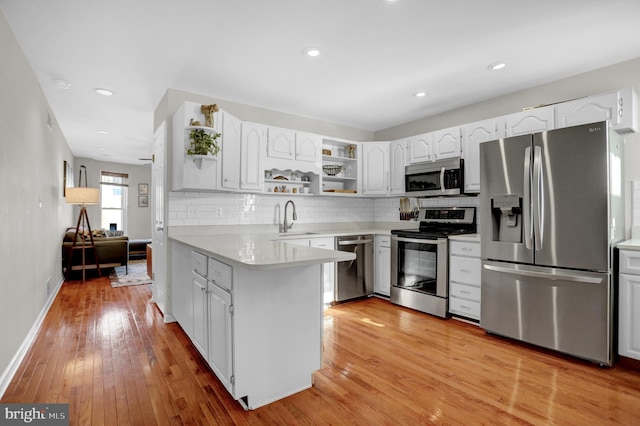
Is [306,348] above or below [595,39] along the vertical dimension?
below

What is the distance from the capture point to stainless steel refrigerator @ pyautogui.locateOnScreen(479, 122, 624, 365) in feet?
8.29

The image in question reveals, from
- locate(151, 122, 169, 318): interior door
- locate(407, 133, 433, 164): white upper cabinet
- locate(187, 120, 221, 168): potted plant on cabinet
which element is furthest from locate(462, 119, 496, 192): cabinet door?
locate(151, 122, 169, 318): interior door

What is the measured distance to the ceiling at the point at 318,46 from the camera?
7.27 ft

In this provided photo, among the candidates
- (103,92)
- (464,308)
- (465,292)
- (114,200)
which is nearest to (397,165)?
(465,292)

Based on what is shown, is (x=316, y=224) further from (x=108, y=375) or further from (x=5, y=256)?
(x=5, y=256)

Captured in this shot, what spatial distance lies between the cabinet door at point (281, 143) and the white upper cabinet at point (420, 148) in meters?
1.59

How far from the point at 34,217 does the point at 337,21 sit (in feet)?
11.1

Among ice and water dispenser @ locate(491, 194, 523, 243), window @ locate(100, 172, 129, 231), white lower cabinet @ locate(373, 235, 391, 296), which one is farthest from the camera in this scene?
window @ locate(100, 172, 129, 231)

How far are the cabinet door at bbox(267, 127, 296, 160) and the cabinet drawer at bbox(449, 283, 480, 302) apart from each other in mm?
2474

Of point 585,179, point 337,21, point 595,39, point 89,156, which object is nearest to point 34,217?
point 337,21

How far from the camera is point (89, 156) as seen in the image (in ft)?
27.1

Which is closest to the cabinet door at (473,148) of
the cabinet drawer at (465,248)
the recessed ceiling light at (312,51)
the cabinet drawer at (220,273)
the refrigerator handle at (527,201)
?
the cabinet drawer at (465,248)

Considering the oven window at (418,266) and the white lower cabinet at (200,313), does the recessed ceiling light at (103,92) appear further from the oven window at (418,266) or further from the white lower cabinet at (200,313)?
the oven window at (418,266)

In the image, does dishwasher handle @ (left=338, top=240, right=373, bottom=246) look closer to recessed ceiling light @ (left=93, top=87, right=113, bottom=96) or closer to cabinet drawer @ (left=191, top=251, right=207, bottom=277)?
cabinet drawer @ (left=191, top=251, right=207, bottom=277)
